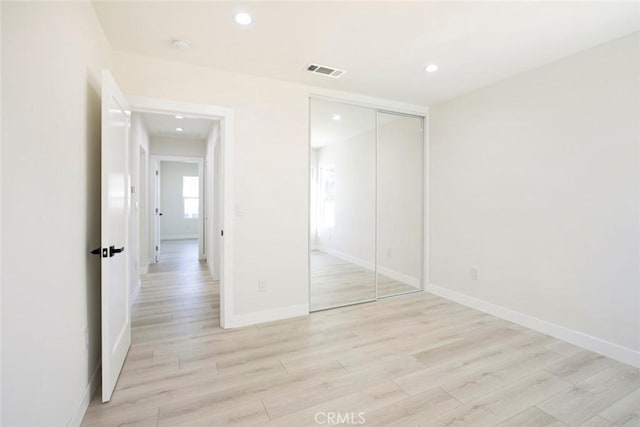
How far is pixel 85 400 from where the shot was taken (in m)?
1.80

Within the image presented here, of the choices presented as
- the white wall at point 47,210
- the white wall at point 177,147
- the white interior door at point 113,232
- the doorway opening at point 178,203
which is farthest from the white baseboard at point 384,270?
the doorway opening at point 178,203

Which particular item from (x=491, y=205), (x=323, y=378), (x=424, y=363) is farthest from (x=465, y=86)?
(x=323, y=378)

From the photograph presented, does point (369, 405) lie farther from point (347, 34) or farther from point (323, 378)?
point (347, 34)

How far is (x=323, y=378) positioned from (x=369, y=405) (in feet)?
1.31

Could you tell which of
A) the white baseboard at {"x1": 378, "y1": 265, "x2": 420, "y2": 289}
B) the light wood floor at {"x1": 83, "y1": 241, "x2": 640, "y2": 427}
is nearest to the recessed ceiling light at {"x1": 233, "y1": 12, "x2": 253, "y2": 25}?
the light wood floor at {"x1": 83, "y1": 241, "x2": 640, "y2": 427}

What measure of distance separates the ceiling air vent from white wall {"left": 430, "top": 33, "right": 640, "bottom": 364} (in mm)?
1666

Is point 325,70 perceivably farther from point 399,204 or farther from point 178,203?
point 178,203

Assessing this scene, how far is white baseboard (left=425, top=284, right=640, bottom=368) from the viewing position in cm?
236

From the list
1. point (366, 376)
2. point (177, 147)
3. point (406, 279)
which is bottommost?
point (366, 376)

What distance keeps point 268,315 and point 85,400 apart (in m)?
1.61

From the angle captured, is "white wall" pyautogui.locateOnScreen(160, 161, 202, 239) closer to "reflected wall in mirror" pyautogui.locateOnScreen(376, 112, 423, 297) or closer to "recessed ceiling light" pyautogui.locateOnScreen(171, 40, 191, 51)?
"reflected wall in mirror" pyautogui.locateOnScreen(376, 112, 423, 297)

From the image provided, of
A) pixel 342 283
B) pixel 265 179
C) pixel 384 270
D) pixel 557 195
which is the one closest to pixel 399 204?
pixel 384 270

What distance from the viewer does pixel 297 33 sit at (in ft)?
7.59

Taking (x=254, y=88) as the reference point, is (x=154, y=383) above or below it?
below
